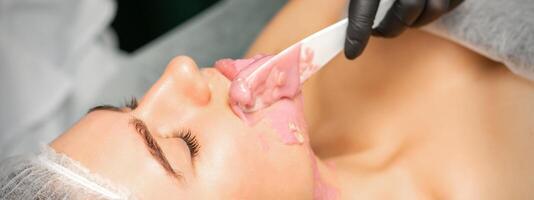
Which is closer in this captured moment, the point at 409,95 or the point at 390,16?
the point at 390,16

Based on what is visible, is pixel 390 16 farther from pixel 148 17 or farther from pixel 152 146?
pixel 148 17

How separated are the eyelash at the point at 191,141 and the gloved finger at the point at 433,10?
427 millimetres

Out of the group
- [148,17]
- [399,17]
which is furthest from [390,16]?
[148,17]

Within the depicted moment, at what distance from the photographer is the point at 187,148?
0.88 m

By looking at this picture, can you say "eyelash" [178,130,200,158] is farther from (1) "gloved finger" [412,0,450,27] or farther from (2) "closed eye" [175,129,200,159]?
(1) "gloved finger" [412,0,450,27]

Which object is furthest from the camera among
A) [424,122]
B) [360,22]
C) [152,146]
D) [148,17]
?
[148,17]

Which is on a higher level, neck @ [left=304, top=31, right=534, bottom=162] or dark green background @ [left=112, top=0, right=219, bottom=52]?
neck @ [left=304, top=31, right=534, bottom=162]

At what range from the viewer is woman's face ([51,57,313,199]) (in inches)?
33.5

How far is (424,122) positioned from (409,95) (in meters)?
0.06

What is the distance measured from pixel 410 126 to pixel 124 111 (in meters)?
0.51

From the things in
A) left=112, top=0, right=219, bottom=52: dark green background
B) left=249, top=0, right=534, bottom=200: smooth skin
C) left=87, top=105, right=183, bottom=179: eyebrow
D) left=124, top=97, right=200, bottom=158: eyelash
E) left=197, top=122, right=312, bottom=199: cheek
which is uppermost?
left=87, top=105, right=183, bottom=179: eyebrow

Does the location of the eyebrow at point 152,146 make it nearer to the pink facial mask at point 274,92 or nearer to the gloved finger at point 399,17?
the pink facial mask at point 274,92

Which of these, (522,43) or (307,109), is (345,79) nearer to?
(307,109)

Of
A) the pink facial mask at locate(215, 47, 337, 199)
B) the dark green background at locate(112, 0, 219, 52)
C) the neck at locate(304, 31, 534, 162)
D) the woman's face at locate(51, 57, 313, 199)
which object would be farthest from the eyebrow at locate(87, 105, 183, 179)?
the dark green background at locate(112, 0, 219, 52)
